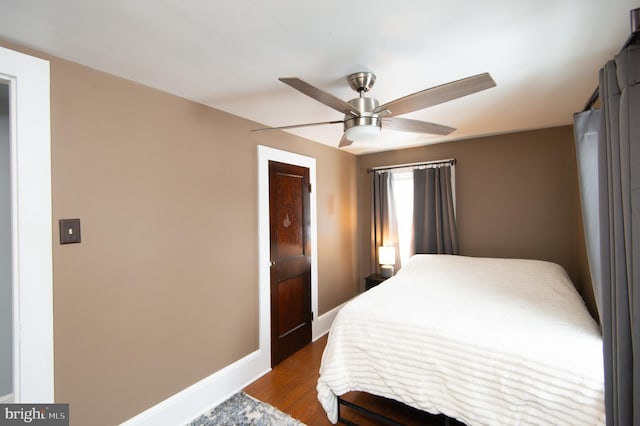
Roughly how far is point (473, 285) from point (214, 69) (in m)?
2.64

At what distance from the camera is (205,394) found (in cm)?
210

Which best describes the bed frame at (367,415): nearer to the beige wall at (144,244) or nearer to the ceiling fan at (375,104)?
the beige wall at (144,244)

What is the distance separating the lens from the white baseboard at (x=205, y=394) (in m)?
1.83

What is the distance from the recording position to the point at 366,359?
5.88 ft

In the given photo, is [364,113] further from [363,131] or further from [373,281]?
[373,281]

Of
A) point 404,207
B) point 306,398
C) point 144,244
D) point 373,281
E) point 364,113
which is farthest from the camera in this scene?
point 404,207

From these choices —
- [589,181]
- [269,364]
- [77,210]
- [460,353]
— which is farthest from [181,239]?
[589,181]

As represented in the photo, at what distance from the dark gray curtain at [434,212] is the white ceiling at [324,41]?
1474 mm

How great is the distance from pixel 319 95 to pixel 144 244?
4.88 ft

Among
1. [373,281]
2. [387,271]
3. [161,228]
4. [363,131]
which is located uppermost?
[363,131]

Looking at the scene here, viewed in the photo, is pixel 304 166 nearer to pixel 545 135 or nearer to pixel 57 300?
pixel 57 300

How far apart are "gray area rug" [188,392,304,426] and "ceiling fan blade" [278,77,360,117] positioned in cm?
213

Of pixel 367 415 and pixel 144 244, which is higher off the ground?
pixel 144 244

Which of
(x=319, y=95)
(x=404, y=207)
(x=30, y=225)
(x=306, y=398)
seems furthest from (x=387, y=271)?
(x=30, y=225)
